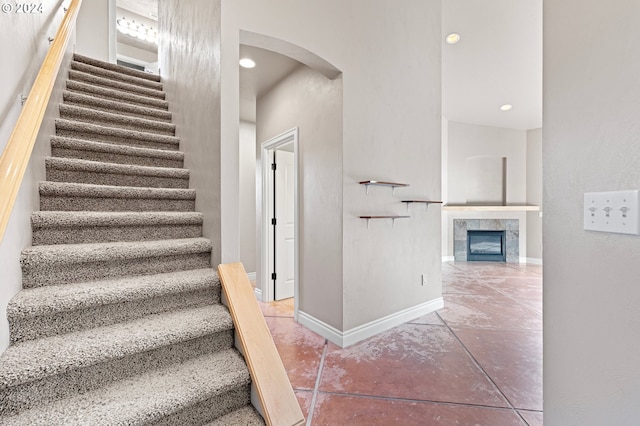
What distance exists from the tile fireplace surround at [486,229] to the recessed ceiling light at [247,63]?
5669 mm

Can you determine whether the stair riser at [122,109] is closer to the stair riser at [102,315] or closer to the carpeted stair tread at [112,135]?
the carpeted stair tread at [112,135]

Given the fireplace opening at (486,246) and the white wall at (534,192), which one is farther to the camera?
the fireplace opening at (486,246)

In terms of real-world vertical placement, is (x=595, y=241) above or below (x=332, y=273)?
above

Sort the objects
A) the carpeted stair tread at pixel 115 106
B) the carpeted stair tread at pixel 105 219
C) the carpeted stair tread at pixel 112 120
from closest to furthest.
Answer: the carpeted stair tread at pixel 105 219 → the carpeted stair tread at pixel 112 120 → the carpeted stair tread at pixel 115 106

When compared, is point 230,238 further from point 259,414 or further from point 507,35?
point 507,35

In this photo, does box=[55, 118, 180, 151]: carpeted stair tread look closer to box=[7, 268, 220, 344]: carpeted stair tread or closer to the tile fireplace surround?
box=[7, 268, 220, 344]: carpeted stair tread

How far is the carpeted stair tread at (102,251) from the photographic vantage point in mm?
1358

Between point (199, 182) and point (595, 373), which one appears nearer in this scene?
point (595, 373)

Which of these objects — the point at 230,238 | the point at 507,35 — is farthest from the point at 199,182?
the point at 507,35

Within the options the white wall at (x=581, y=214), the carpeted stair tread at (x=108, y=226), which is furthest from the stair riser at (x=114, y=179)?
the white wall at (x=581, y=214)

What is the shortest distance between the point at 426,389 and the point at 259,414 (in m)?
1.19

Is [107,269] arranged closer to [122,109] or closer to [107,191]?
[107,191]

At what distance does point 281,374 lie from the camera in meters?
1.40

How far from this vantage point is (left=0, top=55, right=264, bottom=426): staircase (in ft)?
3.56
